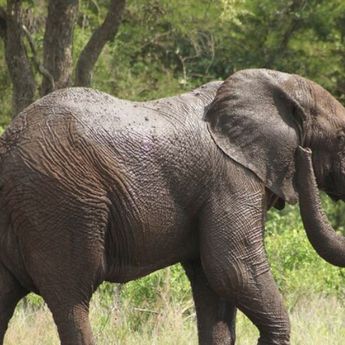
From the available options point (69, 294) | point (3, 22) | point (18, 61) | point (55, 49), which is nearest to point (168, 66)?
point (3, 22)

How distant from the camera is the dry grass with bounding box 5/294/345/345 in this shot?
25.3 feet

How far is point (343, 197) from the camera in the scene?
6453mm

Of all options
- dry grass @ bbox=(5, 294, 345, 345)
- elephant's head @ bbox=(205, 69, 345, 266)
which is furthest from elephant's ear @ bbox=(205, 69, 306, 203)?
dry grass @ bbox=(5, 294, 345, 345)

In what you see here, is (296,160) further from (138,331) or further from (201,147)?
(138,331)

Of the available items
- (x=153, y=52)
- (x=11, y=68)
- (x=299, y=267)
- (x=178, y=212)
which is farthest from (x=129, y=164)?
(x=153, y=52)

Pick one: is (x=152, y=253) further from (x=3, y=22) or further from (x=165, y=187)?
(x=3, y=22)

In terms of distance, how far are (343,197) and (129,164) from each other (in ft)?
4.58

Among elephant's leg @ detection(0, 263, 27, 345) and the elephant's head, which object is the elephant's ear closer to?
the elephant's head

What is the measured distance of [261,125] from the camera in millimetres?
6016

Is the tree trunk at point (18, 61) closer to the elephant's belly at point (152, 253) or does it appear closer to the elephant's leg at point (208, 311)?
the elephant's leg at point (208, 311)

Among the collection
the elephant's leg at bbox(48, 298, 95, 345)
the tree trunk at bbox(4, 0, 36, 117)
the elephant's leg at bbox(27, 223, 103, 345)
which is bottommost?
the tree trunk at bbox(4, 0, 36, 117)

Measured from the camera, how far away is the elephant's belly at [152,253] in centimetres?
581

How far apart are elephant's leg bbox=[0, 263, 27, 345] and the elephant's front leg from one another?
3.13ft

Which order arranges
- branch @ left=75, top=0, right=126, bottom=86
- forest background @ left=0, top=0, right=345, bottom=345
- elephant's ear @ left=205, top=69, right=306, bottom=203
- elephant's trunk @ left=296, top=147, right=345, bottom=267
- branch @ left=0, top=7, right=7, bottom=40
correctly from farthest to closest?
branch @ left=0, top=7, right=7, bottom=40 → branch @ left=75, top=0, right=126, bottom=86 → forest background @ left=0, top=0, right=345, bottom=345 → elephant's trunk @ left=296, top=147, right=345, bottom=267 → elephant's ear @ left=205, top=69, right=306, bottom=203
